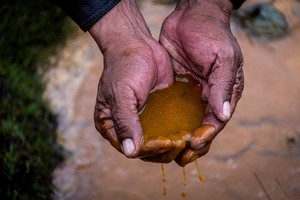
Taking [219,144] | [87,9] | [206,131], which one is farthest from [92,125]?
[206,131]

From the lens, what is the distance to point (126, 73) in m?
1.95

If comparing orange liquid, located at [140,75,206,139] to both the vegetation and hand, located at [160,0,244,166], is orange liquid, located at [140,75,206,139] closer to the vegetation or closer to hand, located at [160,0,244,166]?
hand, located at [160,0,244,166]

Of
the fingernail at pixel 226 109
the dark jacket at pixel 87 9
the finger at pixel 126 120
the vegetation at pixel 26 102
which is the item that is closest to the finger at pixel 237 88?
the fingernail at pixel 226 109

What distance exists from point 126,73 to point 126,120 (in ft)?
0.82

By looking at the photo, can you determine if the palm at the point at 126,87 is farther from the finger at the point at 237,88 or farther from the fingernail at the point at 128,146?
the finger at the point at 237,88

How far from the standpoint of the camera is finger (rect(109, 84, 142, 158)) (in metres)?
1.79

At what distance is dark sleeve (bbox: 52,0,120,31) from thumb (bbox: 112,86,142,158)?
479 millimetres

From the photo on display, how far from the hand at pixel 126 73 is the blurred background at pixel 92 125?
935mm

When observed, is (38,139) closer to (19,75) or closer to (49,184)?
(49,184)

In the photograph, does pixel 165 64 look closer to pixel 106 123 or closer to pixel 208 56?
pixel 208 56

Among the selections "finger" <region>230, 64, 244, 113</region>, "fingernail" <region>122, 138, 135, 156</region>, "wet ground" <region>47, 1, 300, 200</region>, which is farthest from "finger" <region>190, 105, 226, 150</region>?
"wet ground" <region>47, 1, 300, 200</region>

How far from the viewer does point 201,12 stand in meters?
2.21

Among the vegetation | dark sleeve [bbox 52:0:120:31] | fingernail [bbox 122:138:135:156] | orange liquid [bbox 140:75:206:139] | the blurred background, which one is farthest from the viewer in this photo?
the blurred background

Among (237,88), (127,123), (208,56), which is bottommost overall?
(237,88)
